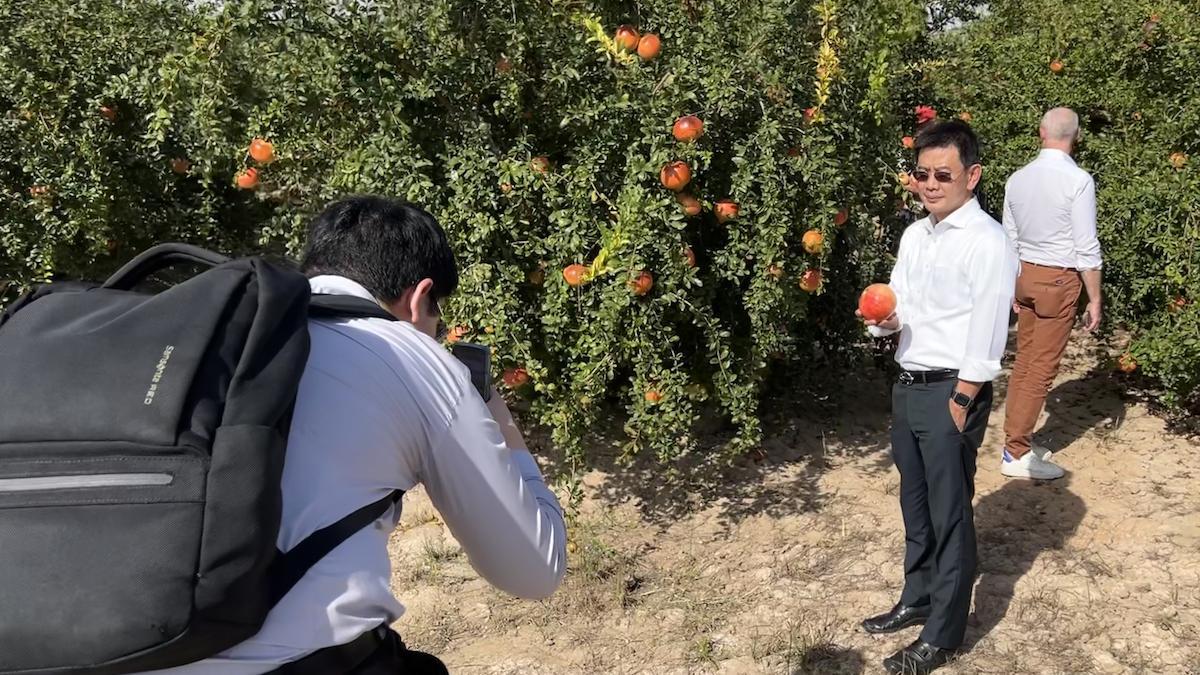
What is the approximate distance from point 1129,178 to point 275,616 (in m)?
5.04

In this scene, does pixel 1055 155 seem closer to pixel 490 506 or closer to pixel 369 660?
pixel 490 506

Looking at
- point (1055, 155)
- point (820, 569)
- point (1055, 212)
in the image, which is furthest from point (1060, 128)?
point (820, 569)

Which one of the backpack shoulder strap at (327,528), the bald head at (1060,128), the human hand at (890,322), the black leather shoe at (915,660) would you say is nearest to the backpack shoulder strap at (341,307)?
the backpack shoulder strap at (327,528)

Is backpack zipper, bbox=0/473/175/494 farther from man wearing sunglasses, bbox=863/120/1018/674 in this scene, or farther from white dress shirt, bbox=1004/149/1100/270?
white dress shirt, bbox=1004/149/1100/270

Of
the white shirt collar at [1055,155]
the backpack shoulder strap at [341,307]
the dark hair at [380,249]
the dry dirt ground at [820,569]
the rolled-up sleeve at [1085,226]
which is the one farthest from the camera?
the white shirt collar at [1055,155]

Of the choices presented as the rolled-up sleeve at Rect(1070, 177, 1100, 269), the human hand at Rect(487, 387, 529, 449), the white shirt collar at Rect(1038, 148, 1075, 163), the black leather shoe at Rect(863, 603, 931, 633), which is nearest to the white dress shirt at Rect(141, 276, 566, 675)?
the human hand at Rect(487, 387, 529, 449)

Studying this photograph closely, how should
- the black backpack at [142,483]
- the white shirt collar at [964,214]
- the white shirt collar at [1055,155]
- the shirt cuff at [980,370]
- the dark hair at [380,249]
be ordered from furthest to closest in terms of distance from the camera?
the white shirt collar at [1055,155] → the white shirt collar at [964,214] → the shirt cuff at [980,370] → the dark hair at [380,249] → the black backpack at [142,483]

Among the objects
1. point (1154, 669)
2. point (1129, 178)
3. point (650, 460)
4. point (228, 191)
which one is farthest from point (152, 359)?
point (1129, 178)

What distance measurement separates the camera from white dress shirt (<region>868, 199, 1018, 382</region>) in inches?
108

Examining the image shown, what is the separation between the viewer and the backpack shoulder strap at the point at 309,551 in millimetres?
1163

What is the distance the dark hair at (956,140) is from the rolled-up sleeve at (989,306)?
257 millimetres

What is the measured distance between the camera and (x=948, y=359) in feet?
9.37

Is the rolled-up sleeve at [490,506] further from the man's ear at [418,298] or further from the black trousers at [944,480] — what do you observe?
the black trousers at [944,480]

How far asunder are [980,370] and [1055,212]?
194 cm
